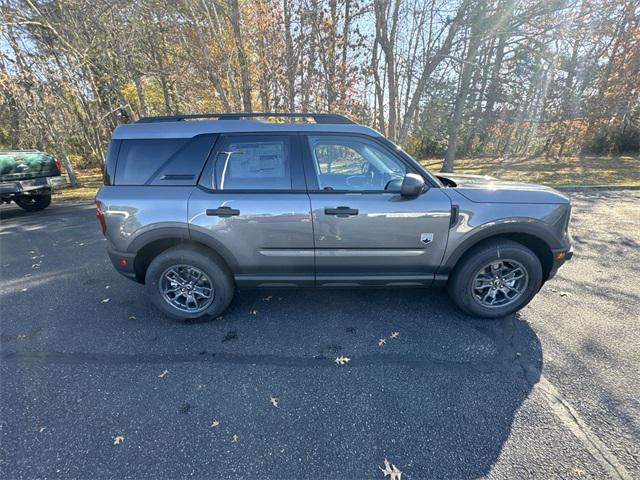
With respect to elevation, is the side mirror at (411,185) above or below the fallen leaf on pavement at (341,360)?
above

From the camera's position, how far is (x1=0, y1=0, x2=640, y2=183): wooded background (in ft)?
30.0

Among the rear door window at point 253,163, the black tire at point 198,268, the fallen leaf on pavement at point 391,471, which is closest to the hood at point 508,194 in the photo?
the rear door window at point 253,163

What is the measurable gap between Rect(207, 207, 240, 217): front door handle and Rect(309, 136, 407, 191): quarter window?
83 centimetres

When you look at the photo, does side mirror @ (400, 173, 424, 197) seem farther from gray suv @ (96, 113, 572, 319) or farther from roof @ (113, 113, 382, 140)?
roof @ (113, 113, 382, 140)

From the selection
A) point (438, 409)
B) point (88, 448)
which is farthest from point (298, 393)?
point (88, 448)

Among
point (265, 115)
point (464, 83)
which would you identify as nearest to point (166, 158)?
point (265, 115)

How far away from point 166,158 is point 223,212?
76 centimetres

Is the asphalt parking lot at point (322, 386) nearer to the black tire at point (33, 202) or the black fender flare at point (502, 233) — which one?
the black fender flare at point (502, 233)

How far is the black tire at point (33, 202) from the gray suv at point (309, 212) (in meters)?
8.07

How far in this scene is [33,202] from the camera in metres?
8.28

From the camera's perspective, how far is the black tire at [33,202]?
8156mm

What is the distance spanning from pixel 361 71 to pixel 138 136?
11.7 meters

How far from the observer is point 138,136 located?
2.75 m

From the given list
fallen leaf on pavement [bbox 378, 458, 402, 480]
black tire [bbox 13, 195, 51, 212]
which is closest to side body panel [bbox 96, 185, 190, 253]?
fallen leaf on pavement [bbox 378, 458, 402, 480]
